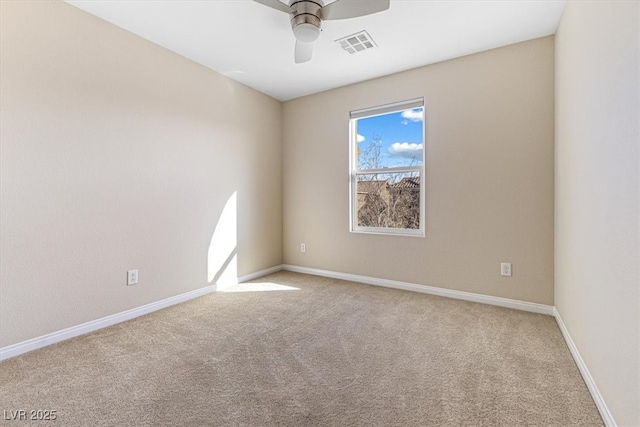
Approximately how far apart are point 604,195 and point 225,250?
128 inches

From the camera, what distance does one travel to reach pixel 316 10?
1929mm

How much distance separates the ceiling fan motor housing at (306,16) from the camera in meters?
1.92

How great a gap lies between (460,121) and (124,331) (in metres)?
3.57

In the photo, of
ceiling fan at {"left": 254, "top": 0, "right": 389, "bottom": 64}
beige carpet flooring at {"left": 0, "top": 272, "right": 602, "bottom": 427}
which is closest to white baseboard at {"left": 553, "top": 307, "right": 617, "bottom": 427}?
beige carpet flooring at {"left": 0, "top": 272, "right": 602, "bottom": 427}

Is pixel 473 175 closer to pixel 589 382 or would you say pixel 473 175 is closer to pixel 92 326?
pixel 589 382

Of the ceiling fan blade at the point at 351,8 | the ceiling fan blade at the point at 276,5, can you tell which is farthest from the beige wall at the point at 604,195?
the ceiling fan blade at the point at 276,5

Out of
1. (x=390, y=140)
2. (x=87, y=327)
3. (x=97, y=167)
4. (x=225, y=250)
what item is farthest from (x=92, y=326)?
(x=390, y=140)

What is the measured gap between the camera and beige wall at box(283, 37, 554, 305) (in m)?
2.54

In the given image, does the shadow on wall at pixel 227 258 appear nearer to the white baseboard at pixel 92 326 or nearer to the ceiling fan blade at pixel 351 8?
the white baseboard at pixel 92 326

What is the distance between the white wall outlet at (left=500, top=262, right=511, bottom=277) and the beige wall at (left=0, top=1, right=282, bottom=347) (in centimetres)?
303

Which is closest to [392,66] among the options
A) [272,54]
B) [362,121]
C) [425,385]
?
[362,121]

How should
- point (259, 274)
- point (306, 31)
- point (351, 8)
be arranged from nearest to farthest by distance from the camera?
point (351, 8)
point (306, 31)
point (259, 274)

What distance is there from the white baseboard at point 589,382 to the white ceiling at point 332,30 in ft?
7.96

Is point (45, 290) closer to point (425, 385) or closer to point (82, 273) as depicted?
point (82, 273)
